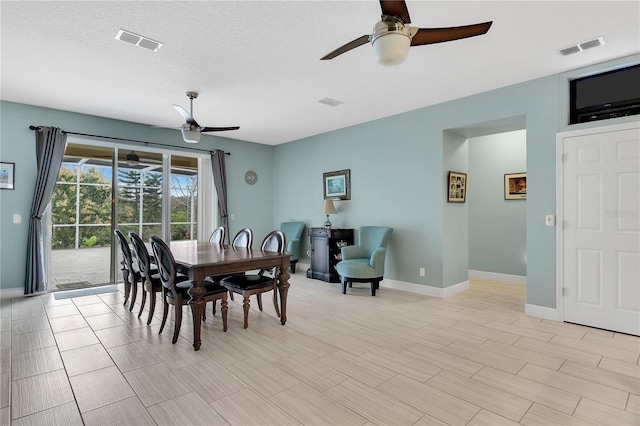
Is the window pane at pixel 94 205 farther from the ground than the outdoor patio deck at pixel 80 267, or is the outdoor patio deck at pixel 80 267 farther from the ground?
the window pane at pixel 94 205

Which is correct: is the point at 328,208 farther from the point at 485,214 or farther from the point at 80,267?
the point at 80,267

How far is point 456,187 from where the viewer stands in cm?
479

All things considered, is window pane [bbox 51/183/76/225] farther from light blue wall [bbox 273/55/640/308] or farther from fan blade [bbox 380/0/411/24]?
fan blade [bbox 380/0/411/24]

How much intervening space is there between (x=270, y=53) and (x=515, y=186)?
467 centimetres

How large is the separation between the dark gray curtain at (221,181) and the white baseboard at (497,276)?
4.71 m

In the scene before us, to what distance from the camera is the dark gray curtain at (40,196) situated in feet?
14.8

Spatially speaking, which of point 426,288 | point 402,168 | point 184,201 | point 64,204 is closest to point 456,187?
point 402,168

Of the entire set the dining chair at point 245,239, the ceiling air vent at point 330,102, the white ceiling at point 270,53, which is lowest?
the dining chair at point 245,239

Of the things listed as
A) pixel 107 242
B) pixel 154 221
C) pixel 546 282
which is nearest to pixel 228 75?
pixel 154 221

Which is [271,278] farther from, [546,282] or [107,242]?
[107,242]

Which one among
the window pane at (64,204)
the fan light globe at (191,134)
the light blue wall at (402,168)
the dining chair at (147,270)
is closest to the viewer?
the dining chair at (147,270)

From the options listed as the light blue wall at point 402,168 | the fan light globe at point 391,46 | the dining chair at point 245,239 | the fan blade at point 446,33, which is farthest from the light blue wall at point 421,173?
the fan light globe at point 391,46

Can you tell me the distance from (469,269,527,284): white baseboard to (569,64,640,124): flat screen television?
2918mm

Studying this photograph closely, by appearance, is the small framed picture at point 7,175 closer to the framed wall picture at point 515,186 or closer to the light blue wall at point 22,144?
the light blue wall at point 22,144
